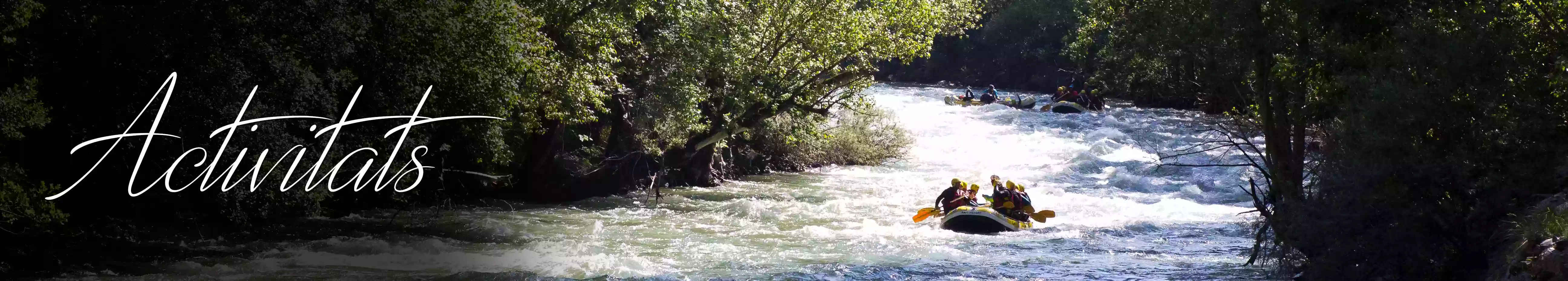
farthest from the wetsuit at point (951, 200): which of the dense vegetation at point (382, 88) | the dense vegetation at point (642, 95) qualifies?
the dense vegetation at point (382, 88)

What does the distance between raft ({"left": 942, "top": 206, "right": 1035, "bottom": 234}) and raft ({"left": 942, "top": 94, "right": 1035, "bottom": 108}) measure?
70.1ft

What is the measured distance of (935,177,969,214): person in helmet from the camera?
17.5 meters

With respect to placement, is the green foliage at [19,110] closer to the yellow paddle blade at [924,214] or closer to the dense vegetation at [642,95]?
the dense vegetation at [642,95]

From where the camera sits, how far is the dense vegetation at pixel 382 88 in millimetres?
10258

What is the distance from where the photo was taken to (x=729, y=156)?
77.0ft

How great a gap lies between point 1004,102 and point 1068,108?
358cm

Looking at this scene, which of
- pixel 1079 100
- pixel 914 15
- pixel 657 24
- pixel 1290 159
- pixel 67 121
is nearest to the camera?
pixel 67 121

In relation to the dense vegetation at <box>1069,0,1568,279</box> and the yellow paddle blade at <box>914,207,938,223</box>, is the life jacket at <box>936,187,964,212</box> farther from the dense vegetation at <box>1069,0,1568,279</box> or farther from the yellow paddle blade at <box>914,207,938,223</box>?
the dense vegetation at <box>1069,0,1568,279</box>

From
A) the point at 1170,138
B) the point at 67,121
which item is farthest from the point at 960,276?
the point at 1170,138

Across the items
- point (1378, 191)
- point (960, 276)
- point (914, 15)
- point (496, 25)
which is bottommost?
point (960, 276)

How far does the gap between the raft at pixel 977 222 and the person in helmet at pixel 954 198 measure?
68cm

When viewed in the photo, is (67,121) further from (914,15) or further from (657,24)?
(914,15)

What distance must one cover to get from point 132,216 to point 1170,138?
875 inches

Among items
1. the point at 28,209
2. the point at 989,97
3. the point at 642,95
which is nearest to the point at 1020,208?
the point at 642,95
